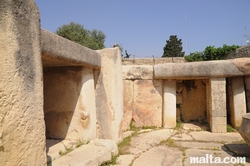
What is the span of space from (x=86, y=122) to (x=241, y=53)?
551 centimetres

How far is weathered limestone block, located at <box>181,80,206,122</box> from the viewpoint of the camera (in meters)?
6.03

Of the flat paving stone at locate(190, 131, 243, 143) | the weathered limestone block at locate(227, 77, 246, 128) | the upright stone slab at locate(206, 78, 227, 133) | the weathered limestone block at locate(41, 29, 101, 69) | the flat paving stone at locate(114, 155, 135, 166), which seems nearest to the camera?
the weathered limestone block at locate(41, 29, 101, 69)

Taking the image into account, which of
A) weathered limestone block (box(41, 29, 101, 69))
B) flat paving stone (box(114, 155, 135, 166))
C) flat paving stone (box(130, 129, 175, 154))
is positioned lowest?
flat paving stone (box(114, 155, 135, 166))

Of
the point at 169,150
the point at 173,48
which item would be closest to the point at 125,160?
the point at 169,150

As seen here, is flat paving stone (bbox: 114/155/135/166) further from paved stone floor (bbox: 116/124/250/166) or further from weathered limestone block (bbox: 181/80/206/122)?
weathered limestone block (bbox: 181/80/206/122)

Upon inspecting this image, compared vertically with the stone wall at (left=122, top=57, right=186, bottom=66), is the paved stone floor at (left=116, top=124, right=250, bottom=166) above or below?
below

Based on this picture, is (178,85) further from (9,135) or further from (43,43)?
(9,135)

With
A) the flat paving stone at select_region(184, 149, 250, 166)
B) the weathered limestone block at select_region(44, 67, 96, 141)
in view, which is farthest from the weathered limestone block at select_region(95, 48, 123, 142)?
the flat paving stone at select_region(184, 149, 250, 166)

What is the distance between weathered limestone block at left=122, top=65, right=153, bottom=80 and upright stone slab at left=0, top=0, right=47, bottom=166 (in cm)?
373

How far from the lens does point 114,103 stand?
3.68m

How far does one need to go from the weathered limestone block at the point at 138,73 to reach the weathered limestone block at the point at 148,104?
139mm

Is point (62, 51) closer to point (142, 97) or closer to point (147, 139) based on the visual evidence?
point (147, 139)

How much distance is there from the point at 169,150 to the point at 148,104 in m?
1.85

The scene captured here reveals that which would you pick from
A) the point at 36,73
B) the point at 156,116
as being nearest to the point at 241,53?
the point at 156,116
